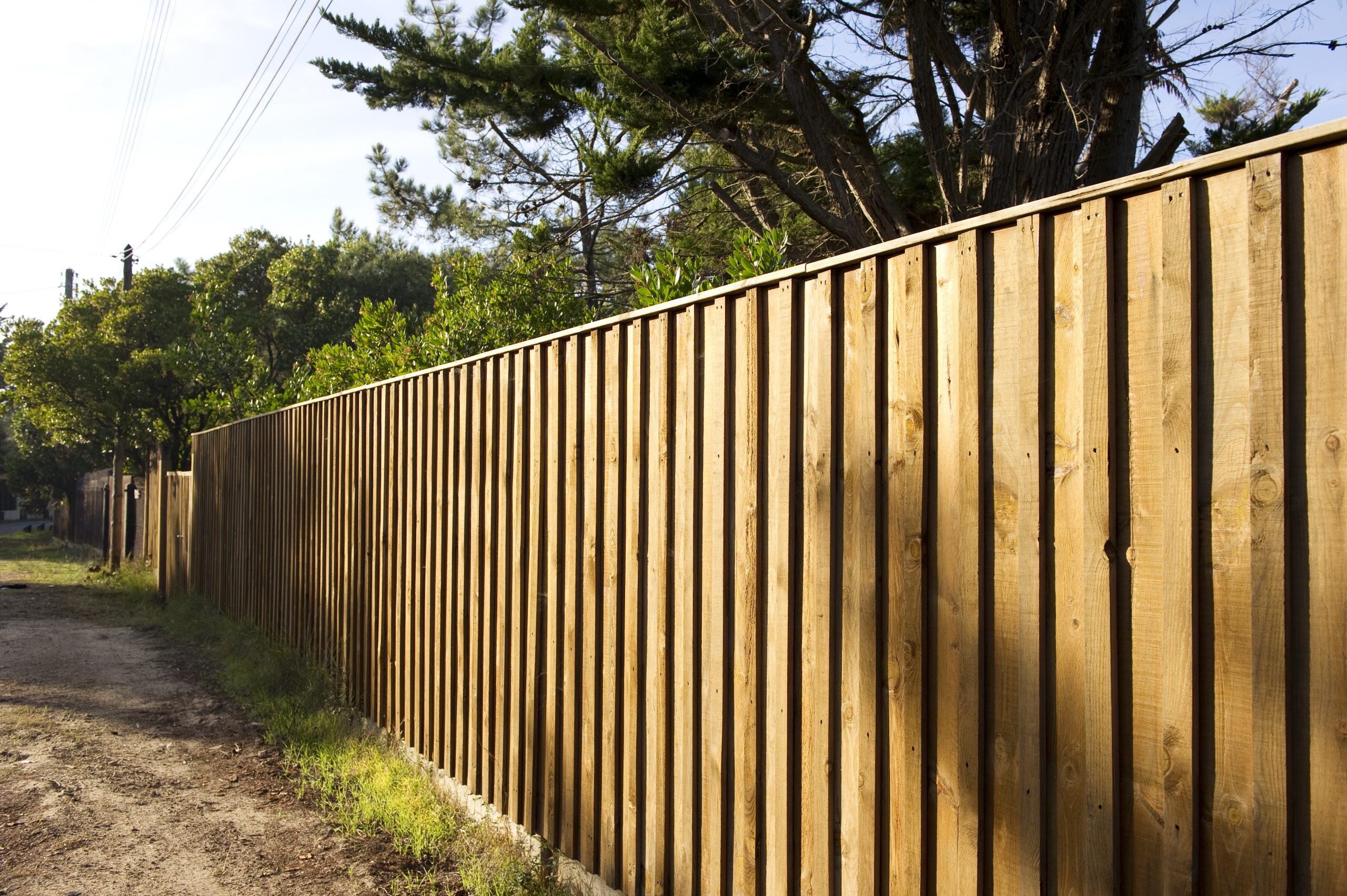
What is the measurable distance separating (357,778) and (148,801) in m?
1.07

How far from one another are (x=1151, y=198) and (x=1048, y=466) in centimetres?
56

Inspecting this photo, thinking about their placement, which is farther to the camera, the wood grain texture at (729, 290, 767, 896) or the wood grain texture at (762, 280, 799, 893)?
the wood grain texture at (729, 290, 767, 896)

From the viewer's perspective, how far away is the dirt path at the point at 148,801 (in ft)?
Answer: 15.0

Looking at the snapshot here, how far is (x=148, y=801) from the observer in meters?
5.63

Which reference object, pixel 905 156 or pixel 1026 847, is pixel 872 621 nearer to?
pixel 1026 847

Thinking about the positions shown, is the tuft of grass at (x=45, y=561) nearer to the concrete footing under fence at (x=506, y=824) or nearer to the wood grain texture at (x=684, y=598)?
the concrete footing under fence at (x=506, y=824)

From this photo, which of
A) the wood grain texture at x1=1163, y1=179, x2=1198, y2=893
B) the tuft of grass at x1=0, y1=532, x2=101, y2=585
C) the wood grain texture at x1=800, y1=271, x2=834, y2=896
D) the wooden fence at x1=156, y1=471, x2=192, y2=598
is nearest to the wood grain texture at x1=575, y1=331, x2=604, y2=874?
the wood grain texture at x1=800, y1=271, x2=834, y2=896

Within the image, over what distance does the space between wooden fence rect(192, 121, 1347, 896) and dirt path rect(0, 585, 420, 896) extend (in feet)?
4.08

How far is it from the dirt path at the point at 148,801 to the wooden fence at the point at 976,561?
1245mm

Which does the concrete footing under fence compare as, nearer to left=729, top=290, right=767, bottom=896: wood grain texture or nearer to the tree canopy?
left=729, top=290, right=767, bottom=896: wood grain texture

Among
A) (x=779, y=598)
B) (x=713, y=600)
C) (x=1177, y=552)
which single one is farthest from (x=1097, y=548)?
(x=713, y=600)

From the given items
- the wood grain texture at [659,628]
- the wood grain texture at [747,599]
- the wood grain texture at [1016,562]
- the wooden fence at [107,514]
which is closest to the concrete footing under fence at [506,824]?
the wood grain texture at [659,628]

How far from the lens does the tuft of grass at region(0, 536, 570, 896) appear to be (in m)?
4.42

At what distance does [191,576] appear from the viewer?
14.1 meters
